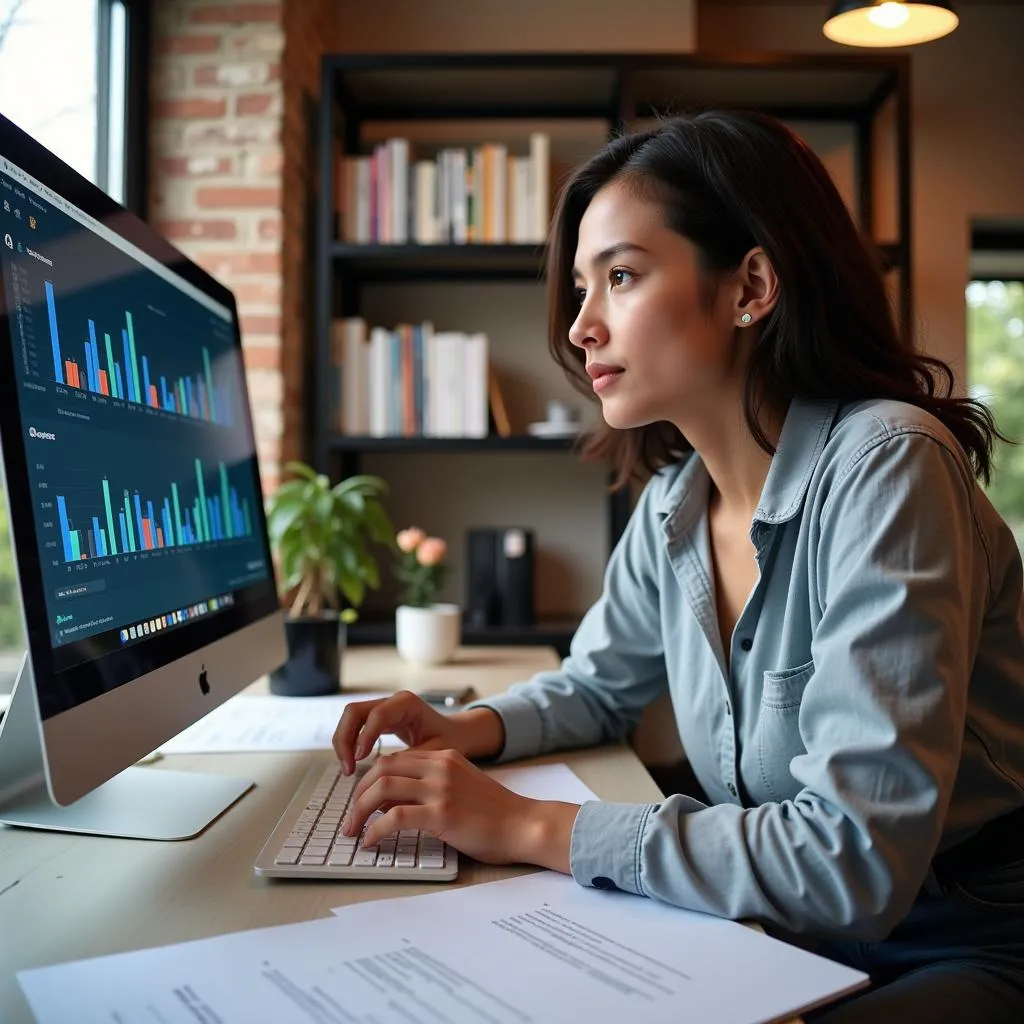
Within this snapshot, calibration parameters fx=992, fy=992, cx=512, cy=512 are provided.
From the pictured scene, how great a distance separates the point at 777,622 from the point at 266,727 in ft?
2.20

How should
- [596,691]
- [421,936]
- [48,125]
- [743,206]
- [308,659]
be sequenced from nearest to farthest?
[421,936] < [743,206] < [596,691] < [308,659] < [48,125]

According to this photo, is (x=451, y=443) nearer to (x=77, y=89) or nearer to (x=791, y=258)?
(x=77, y=89)

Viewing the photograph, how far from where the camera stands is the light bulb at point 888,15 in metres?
2.07

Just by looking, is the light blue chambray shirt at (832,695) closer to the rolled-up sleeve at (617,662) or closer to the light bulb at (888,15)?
the rolled-up sleeve at (617,662)

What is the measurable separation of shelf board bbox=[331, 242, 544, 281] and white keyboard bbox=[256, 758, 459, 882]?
5.31 feet

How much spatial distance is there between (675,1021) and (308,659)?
3.34ft

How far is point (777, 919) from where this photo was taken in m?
0.71

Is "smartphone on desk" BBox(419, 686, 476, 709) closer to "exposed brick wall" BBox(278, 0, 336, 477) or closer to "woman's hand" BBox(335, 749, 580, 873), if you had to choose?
"woman's hand" BBox(335, 749, 580, 873)

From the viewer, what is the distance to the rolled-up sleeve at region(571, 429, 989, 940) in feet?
2.31

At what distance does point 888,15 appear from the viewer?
2.10m

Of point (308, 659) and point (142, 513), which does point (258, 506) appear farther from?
point (142, 513)

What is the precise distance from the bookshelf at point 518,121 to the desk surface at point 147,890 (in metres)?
1.45

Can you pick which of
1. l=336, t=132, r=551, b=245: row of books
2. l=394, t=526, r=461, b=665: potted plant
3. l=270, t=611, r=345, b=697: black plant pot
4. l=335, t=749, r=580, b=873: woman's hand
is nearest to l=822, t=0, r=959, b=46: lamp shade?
l=336, t=132, r=551, b=245: row of books

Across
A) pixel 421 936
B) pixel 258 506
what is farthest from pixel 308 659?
pixel 421 936
